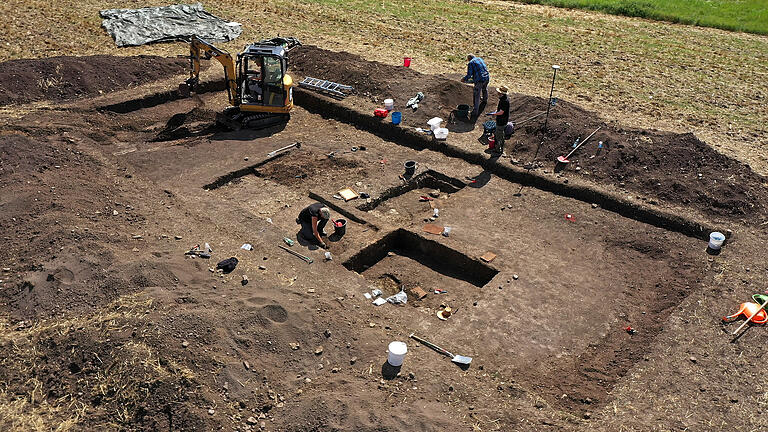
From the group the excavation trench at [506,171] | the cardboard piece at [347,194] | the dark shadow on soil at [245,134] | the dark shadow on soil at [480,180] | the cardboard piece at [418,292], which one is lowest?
the cardboard piece at [418,292]

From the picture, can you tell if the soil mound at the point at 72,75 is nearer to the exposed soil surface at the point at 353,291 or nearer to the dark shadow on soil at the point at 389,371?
the exposed soil surface at the point at 353,291

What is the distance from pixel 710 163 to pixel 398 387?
858cm

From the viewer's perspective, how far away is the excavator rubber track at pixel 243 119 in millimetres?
14477

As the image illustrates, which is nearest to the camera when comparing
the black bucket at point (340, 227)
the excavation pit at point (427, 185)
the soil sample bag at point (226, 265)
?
the soil sample bag at point (226, 265)

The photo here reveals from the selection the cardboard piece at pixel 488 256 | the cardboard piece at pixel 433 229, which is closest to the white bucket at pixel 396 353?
the cardboard piece at pixel 488 256

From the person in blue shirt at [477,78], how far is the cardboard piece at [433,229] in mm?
4669

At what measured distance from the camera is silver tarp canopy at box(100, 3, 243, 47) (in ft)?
65.1

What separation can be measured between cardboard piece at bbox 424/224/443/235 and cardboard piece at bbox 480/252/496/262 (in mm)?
1036

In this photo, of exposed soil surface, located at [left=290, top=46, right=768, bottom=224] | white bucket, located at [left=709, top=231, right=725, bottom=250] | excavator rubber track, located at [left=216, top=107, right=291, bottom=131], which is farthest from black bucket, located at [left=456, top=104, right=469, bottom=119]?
white bucket, located at [left=709, top=231, right=725, bottom=250]

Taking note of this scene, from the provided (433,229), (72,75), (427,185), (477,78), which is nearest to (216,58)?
(72,75)

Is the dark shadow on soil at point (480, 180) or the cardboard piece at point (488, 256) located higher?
the dark shadow on soil at point (480, 180)

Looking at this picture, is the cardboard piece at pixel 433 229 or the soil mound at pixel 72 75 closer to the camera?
the cardboard piece at pixel 433 229

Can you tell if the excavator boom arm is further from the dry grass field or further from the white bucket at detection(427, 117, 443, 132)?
the dry grass field

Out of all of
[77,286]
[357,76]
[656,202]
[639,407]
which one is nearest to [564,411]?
[639,407]
